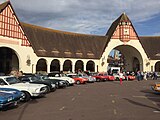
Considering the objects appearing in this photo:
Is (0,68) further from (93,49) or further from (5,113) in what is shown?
(5,113)

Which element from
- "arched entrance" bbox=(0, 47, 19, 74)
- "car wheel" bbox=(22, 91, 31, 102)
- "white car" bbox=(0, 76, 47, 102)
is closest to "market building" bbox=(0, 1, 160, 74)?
"arched entrance" bbox=(0, 47, 19, 74)

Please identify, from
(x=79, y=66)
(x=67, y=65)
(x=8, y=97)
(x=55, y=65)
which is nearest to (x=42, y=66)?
(x=55, y=65)

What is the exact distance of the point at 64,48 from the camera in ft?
151

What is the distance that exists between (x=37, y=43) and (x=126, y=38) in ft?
66.9

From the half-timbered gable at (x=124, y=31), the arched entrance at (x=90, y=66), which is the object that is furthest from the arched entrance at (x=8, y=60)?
the half-timbered gable at (x=124, y=31)

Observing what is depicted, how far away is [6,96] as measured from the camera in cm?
1034

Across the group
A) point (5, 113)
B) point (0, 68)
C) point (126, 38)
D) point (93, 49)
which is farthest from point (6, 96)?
point (126, 38)

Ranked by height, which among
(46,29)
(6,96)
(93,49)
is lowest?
(6,96)

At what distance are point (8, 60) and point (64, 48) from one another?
37.0 ft

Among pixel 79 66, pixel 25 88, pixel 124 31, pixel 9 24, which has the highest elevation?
pixel 124 31

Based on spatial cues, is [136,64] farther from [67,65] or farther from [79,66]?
[67,65]

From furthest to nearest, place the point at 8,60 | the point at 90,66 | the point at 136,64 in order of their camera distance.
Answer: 1. the point at 136,64
2. the point at 90,66
3. the point at 8,60

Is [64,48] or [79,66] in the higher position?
[64,48]

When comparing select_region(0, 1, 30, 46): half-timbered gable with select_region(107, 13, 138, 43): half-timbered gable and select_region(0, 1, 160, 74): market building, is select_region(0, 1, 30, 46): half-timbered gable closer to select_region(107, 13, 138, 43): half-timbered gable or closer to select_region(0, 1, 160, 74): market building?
select_region(0, 1, 160, 74): market building
